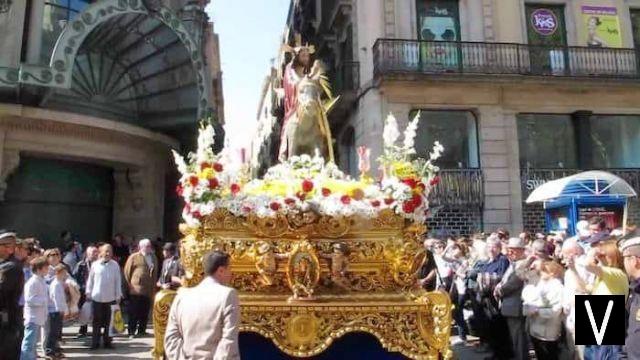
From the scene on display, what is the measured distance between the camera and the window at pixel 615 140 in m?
20.0

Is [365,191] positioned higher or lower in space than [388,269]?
higher

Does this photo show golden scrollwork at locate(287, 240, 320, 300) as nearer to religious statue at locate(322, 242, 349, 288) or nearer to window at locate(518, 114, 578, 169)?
religious statue at locate(322, 242, 349, 288)

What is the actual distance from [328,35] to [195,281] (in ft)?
65.6

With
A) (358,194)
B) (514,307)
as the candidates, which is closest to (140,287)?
(358,194)

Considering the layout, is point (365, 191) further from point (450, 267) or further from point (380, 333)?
point (450, 267)

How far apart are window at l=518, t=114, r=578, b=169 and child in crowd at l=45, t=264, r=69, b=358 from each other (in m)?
15.0

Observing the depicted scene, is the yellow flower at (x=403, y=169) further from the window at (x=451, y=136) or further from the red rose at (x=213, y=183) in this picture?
the window at (x=451, y=136)

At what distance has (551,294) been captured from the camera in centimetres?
713

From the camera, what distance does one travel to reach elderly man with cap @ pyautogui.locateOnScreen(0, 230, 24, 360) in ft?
19.1

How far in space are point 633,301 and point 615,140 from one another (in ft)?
61.3

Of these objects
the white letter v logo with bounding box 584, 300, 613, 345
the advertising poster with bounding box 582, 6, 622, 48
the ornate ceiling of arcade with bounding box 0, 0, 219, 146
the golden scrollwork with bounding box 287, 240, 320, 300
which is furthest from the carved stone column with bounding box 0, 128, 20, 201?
the advertising poster with bounding box 582, 6, 622, 48

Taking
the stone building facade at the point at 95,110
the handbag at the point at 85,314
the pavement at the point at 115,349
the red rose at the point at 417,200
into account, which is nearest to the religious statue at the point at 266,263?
the red rose at the point at 417,200

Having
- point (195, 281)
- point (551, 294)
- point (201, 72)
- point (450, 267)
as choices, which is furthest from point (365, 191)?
point (201, 72)

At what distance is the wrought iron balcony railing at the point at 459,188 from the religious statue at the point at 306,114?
36.7ft
